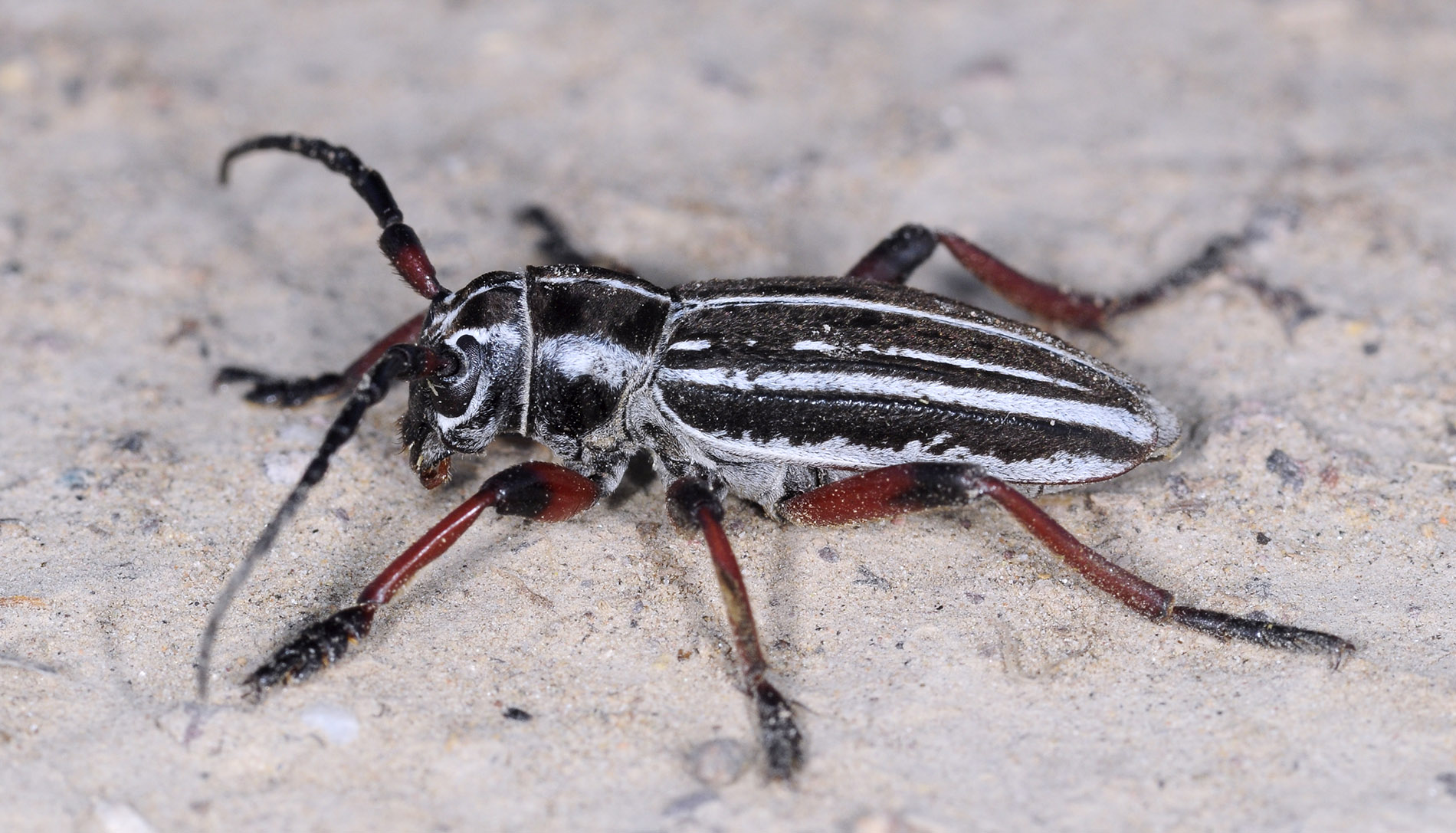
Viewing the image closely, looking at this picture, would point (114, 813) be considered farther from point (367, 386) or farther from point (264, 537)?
point (367, 386)

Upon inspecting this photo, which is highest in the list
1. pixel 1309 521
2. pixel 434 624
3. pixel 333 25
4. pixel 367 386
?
pixel 333 25

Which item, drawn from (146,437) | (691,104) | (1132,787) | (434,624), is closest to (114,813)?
(434,624)

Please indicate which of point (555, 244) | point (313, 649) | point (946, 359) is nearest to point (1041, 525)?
point (946, 359)

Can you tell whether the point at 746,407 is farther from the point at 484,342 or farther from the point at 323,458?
the point at 323,458

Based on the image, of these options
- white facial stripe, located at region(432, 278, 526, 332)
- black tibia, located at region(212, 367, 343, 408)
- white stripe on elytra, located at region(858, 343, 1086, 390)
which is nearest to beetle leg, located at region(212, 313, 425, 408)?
black tibia, located at region(212, 367, 343, 408)

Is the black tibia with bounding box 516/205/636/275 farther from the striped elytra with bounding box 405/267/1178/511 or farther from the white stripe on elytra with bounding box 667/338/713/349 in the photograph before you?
the white stripe on elytra with bounding box 667/338/713/349

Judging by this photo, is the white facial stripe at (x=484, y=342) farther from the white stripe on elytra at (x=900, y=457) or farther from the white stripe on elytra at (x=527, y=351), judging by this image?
the white stripe on elytra at (x=900, y=457)
